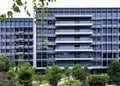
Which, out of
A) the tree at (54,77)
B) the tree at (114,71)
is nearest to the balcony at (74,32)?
the tree at (114,71)

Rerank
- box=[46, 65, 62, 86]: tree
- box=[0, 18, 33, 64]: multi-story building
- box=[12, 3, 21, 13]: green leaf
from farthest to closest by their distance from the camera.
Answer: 1. box=[0, 18, 33, 64]: multi-story building
2. box=[46, 65, 62, 86]: tree
3. box=[12, 3, 21, 13]: green leaf

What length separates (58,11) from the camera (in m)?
52.0

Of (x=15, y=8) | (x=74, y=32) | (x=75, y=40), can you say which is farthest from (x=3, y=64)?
(x=15, y=8)

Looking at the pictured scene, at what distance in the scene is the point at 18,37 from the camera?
55.4 meters

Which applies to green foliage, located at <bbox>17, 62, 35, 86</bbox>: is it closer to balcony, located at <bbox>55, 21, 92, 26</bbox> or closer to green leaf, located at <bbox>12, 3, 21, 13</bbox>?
balcony, located at <bbox>55, 21, 92, 26</bbox>

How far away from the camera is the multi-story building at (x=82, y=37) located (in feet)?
167

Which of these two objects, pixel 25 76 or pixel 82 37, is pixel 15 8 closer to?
pixel 25 76

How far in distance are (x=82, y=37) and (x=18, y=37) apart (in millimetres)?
11286

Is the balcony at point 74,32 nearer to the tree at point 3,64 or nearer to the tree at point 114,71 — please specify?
the tree at point 114,71

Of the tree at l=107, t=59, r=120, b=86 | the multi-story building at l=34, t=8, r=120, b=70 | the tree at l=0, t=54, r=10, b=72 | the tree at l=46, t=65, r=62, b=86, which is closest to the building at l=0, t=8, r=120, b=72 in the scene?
the multi-story building at l=34, t=8, r=120, b=70

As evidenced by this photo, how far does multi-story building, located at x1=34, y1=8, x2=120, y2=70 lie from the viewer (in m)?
50.9

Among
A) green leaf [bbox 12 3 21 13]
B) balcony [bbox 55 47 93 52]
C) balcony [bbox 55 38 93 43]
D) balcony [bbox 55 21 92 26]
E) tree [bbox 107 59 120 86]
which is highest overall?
green leaf [bbox 12 3 21 13]

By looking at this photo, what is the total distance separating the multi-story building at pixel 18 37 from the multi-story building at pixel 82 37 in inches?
131

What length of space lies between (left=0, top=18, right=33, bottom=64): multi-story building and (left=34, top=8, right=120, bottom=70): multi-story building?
3.33m
